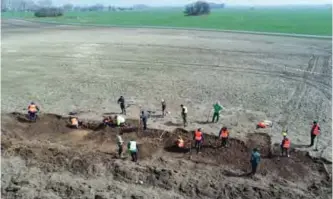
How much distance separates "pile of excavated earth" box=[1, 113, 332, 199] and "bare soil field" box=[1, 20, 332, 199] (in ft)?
0.16

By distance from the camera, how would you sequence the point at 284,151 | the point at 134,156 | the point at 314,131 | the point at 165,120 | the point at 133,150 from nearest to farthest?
the point at 133,150 < the point at 134,156 < the point at 284,151 < the point at 314,131 < the point at 165,120

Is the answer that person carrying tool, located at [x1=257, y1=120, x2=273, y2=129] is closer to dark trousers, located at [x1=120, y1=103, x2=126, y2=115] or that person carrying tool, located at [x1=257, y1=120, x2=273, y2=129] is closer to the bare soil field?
the bare soil field

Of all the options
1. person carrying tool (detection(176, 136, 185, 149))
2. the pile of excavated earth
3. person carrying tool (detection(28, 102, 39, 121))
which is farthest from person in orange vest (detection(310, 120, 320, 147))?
person carrying tool (detection(28, 102, 39, 121))

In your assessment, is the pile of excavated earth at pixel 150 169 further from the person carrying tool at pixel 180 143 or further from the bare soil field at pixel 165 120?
the person carrying tool at pixel 180 143

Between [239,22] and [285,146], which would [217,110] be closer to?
[285,146]

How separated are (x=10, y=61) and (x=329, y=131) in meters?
34.0

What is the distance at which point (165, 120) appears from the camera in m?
23.0

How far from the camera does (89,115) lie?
24.0 metres

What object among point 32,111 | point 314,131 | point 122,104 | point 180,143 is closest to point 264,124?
point 314,131

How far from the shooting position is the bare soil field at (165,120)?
15.6 metres

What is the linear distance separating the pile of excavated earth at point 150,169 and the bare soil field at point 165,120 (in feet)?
0.16

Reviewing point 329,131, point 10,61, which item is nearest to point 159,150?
point 329,131

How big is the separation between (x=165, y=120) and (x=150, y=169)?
677 centimetres

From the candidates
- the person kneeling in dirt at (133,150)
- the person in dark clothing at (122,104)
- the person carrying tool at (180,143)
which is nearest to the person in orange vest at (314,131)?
the person carrying tool at (180,143)
